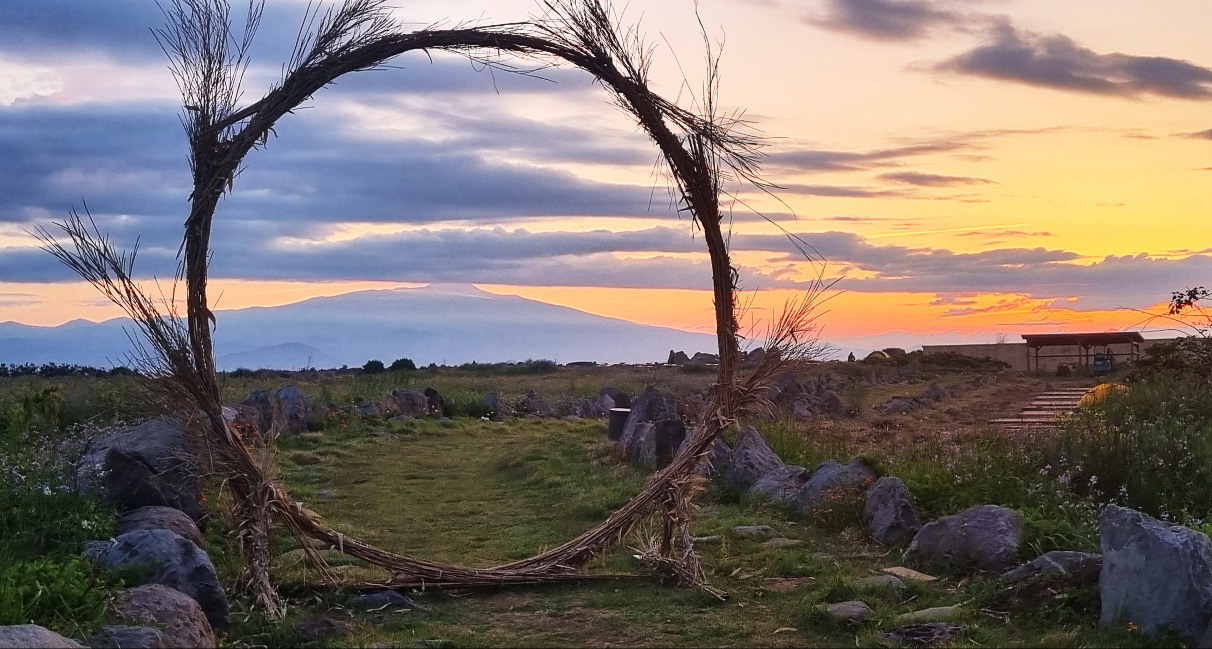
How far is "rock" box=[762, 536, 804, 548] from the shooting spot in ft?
26.3

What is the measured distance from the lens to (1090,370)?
1324 inches

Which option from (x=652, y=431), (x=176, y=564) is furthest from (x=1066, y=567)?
(x=652, y=431)

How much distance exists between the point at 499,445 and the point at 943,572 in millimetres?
9476

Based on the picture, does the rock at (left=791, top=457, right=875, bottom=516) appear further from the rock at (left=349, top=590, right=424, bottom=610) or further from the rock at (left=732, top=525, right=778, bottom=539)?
the rock at (left=349, top=590, right=424, bottom=610)

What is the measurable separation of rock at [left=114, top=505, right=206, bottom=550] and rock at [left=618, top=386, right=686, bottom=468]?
5282mm

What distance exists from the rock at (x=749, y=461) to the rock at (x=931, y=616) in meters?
4.34

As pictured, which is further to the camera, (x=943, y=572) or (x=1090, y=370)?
(x=1090, y=370)

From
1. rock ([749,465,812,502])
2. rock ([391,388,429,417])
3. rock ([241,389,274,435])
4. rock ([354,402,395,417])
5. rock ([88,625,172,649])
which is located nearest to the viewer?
rock ([88,625,172,649])

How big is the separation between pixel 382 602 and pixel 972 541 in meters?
3.97

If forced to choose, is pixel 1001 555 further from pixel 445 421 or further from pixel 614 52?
pixel 445 421

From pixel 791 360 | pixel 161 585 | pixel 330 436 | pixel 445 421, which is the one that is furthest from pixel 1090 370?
pixel 161 585

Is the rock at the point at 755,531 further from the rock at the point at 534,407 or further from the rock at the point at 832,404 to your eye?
the rock at the point at 832,404

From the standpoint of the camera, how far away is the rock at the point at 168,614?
509 centimetres

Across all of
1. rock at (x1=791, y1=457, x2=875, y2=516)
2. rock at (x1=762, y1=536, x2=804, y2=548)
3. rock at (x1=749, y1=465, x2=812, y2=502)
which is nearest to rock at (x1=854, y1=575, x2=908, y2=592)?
rock at (x1=762, y1=536, x2=804, y2=548)
